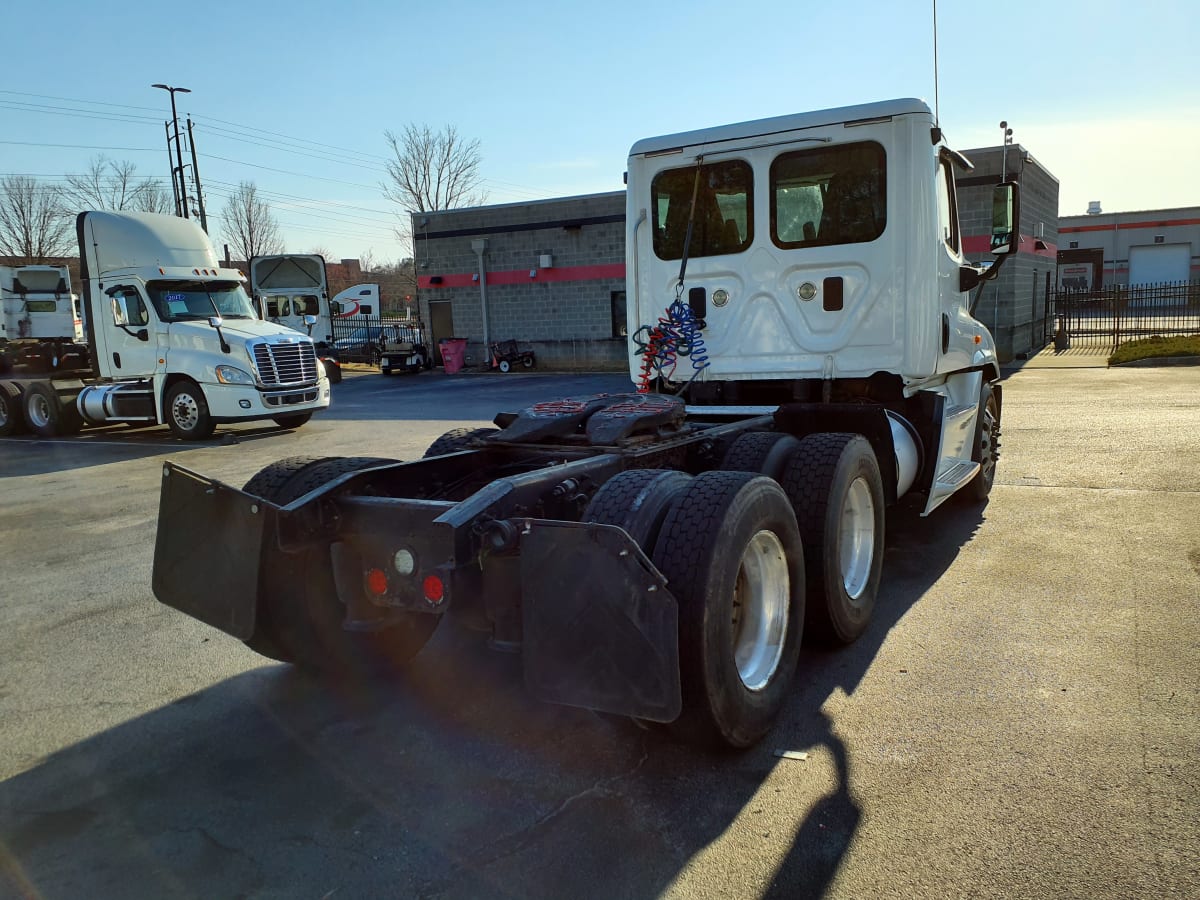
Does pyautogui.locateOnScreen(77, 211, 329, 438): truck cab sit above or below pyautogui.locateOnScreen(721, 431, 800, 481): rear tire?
above

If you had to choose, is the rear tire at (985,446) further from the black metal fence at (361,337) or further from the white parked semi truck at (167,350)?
the black metal fence at (361,337)

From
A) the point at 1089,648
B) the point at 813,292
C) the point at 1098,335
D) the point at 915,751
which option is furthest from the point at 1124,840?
the point at 1098,335

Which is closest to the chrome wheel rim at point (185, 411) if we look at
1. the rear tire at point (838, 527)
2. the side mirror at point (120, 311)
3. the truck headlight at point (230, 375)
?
the truck headlight at point (230, 375)

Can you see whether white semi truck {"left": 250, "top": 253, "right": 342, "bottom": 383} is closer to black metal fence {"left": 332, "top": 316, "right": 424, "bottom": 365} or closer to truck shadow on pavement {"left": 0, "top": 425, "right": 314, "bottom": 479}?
black metal fence {"left": 332, "top": 316, "right": 424, "bottom": 365}

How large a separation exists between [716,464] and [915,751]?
2132mm

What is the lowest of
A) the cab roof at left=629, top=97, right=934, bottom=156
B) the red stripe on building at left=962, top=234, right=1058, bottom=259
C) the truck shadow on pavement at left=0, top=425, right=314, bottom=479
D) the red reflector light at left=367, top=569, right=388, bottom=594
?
the truck shadow on pavement at left=0, top=425, right=314, bottom=479

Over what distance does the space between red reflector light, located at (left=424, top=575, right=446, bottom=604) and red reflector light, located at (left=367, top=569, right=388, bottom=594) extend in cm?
26

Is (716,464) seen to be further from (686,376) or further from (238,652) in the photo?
(238,652)

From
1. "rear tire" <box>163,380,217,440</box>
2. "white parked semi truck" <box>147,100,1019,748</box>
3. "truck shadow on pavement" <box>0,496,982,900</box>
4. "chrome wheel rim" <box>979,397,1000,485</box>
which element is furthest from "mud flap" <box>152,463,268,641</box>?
"rear tire" <box>163,380,217,440</box>

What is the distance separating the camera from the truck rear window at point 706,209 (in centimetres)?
629

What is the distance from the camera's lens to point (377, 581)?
3.65 meters

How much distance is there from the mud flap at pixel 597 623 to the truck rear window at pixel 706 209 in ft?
12.8

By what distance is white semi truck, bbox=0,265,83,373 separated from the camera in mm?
19641

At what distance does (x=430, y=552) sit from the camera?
346 cm
